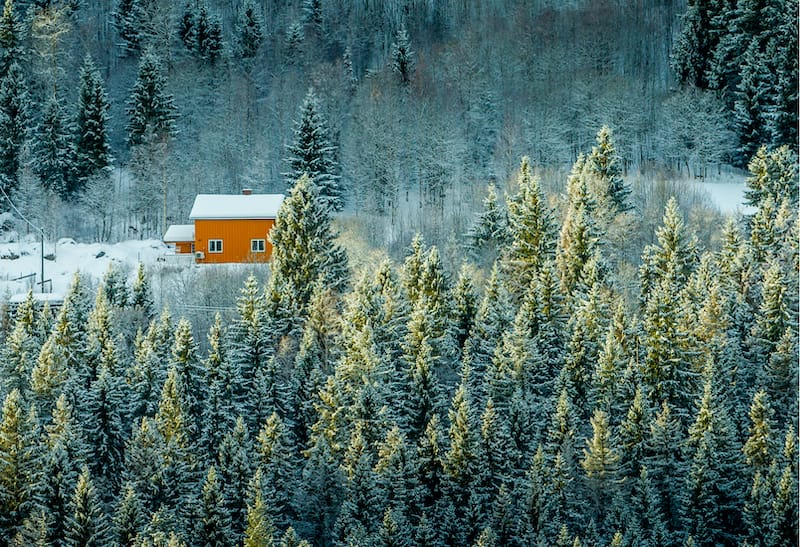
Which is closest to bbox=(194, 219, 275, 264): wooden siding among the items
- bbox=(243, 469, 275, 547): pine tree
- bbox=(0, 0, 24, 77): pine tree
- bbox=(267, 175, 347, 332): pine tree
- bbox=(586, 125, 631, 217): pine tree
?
bbox=(267, 175, 347, 332): pine tree

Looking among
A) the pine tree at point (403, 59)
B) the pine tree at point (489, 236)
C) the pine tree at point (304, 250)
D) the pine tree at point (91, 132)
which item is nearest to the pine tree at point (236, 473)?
the pine tree at point (304, 250)

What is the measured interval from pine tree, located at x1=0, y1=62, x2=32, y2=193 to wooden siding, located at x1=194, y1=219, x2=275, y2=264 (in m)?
19.0

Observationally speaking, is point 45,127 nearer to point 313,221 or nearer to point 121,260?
point 121,260

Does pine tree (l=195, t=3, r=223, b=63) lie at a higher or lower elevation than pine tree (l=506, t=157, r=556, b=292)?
higher

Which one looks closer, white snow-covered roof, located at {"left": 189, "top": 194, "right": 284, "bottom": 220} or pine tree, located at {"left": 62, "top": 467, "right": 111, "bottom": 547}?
pine tree, located at {"left": 62, "top": 467, "right": 111, "bottom": 547}

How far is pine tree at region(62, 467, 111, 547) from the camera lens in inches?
1837

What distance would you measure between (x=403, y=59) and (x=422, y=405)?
51619 millimetres

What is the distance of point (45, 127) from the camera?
83500 millimetres

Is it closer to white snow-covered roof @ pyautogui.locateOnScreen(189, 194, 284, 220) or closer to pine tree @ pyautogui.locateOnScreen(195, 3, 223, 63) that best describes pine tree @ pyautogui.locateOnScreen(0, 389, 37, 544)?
white snow-covered roof @ pyautogui.locateOnScreen(189, 194, 284, 220)

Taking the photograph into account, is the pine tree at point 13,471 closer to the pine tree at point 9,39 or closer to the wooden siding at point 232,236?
the wooden siding at point 232,236

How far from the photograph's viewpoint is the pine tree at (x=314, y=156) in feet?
255

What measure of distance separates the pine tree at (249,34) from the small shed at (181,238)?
30923 mm

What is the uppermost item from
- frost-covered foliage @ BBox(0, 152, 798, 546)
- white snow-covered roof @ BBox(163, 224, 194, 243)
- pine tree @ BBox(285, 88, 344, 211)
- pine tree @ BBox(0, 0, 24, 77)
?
pine tree @ BBox(0, 0, 24, 77)

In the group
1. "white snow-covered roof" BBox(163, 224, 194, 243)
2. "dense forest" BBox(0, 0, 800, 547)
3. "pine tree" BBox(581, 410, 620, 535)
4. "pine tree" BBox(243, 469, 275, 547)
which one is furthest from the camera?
"white snow-covered roof" BBox(163, 224, 194, 243)
